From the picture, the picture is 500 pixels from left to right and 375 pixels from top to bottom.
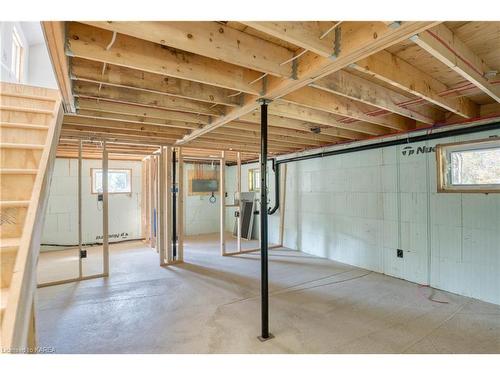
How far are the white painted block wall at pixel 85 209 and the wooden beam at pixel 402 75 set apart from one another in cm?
615

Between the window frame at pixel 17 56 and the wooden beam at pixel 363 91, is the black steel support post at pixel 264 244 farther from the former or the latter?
the window frame at pixel 17 56

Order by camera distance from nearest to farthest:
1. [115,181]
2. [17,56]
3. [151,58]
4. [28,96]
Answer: [151,58] < [28,96] < [17,56] < [115,181]

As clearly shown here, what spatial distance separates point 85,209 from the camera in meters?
6.05

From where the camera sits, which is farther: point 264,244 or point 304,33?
point 264,244

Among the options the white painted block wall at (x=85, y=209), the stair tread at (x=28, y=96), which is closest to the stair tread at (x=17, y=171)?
the stair tread at (x=28, y=96)

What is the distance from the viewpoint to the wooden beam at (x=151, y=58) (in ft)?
5.08

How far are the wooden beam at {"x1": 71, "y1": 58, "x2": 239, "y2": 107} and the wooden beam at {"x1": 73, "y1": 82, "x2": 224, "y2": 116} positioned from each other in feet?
0.69

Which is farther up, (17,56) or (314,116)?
(17,56)

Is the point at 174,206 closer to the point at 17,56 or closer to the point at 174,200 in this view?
the point at 174,200

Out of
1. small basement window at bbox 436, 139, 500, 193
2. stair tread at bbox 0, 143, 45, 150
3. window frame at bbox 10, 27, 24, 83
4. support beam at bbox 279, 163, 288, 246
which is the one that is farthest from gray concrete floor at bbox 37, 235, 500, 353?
window frame at bbox 10, 27, 24, 83

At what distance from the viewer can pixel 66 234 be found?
5699mm

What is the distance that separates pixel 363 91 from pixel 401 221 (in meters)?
2.30

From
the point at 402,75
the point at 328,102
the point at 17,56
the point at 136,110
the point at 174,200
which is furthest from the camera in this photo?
the point at 17,56

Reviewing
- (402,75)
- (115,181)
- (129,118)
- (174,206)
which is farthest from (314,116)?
(115,181)
